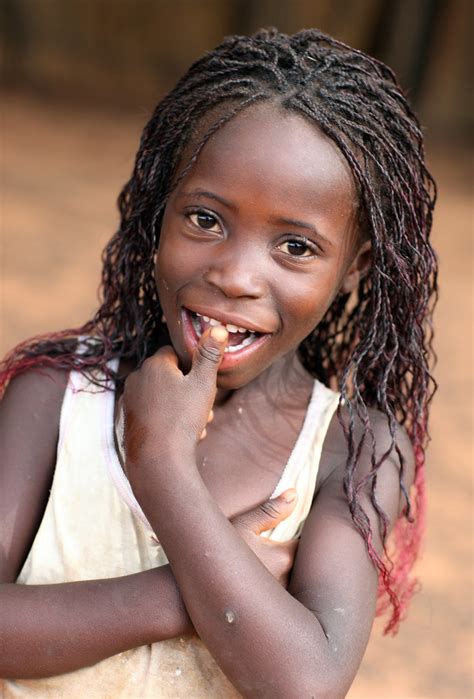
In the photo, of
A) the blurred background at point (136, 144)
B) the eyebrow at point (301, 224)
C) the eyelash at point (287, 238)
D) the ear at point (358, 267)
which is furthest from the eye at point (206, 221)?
the blurred background at point (136, 144)

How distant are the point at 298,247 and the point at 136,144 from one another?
16.9ft

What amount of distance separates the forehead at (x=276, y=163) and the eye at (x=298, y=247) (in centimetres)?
5

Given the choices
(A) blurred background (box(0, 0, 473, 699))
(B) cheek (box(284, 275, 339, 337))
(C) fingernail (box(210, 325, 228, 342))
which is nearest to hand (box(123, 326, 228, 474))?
(C) fingernail (box(210, 325, 228, 342))

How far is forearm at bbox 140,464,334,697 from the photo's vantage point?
5.54 ft

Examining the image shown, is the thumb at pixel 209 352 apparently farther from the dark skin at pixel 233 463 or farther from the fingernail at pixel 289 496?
the fingernail at pixel 289 496

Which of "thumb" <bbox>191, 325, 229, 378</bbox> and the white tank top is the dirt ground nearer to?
the white tank top

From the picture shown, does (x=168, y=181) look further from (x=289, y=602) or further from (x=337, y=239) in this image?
(x=289, y=602)

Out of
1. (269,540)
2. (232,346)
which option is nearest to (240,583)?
(269,540)

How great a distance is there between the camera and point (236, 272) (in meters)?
1.81

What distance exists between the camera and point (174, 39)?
7.81 metres

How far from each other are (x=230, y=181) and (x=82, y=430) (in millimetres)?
525

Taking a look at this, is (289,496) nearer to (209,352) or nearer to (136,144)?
(209,352)

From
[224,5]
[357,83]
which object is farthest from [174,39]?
[357,83]

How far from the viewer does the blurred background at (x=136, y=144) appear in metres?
3.43
